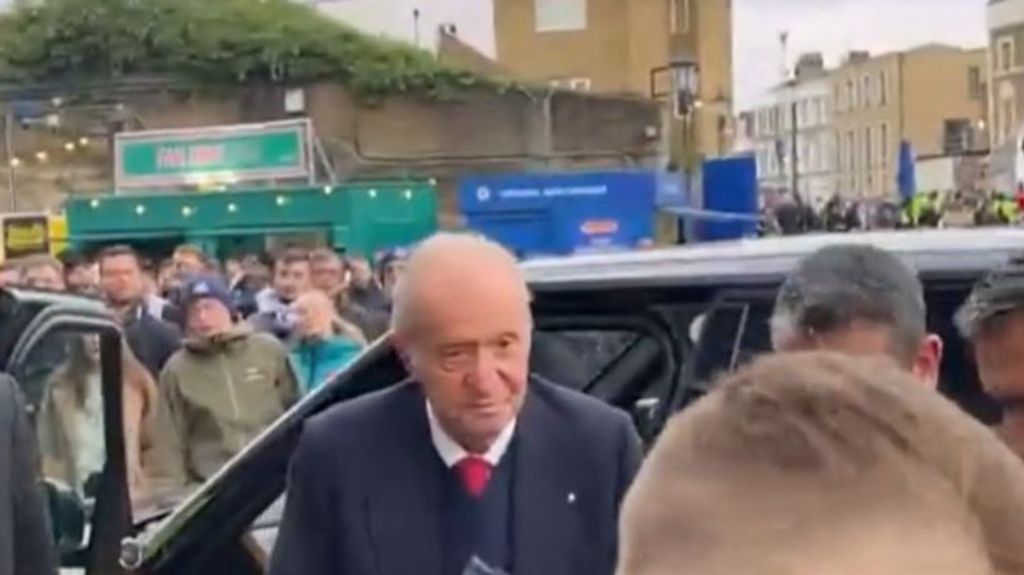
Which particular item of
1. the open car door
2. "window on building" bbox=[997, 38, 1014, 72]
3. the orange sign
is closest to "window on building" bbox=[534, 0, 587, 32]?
"window on building" bbox=[997, 38, 1014, 72]

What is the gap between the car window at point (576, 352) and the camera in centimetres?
464

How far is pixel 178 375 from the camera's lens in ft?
28.8

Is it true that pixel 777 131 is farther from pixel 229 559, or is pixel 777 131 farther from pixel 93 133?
pixel 229 559

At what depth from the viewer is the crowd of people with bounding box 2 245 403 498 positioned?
18.4ft

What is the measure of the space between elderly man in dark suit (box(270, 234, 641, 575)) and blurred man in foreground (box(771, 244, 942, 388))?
337 millimetres

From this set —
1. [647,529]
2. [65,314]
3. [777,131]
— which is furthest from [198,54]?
[777,131]

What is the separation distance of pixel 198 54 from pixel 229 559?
40311mm

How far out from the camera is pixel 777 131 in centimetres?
11319

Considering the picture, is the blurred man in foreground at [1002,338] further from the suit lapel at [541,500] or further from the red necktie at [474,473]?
the red necktie at [474,473]

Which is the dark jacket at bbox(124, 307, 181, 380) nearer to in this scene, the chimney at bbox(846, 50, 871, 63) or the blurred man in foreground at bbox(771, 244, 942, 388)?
the blurred man in foreground at bbox(771, 244, 942, 388)

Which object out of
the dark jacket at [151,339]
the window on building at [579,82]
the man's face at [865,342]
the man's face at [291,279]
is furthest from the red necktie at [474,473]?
the window on building at [579,82]

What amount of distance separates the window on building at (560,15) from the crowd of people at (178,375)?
2097 inches

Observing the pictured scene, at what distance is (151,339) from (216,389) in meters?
1.94

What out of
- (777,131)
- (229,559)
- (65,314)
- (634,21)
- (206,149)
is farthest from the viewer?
(777,131)
